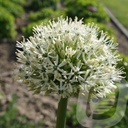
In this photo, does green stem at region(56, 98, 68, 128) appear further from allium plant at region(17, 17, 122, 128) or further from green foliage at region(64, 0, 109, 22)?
green foliage at region(64, 0, 109, 22)

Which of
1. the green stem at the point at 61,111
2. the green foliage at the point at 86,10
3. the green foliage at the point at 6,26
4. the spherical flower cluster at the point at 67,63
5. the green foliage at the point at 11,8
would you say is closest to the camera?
the spherical flower cluster at the point at 67,63

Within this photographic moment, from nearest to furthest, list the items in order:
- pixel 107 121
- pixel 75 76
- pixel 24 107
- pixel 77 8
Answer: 1. pixel 75 76
2. pixel 107 121
3. pixel 24 107
4. pixel 77 8

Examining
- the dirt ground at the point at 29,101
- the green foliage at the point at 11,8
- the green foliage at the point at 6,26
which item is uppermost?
the green foliage at the point at 11,8

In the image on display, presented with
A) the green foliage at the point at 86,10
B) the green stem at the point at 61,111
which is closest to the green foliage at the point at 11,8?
the green foliage at the point at 86,10

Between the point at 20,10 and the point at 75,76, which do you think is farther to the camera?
the point at 20,10

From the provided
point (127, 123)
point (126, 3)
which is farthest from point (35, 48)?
point (126, 3)

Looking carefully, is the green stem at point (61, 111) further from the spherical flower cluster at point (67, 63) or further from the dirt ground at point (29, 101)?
the dirt ground at point (29, 101)

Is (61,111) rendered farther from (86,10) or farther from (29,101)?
(86,10)

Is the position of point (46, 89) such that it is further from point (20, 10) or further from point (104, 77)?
point (20, 10)
